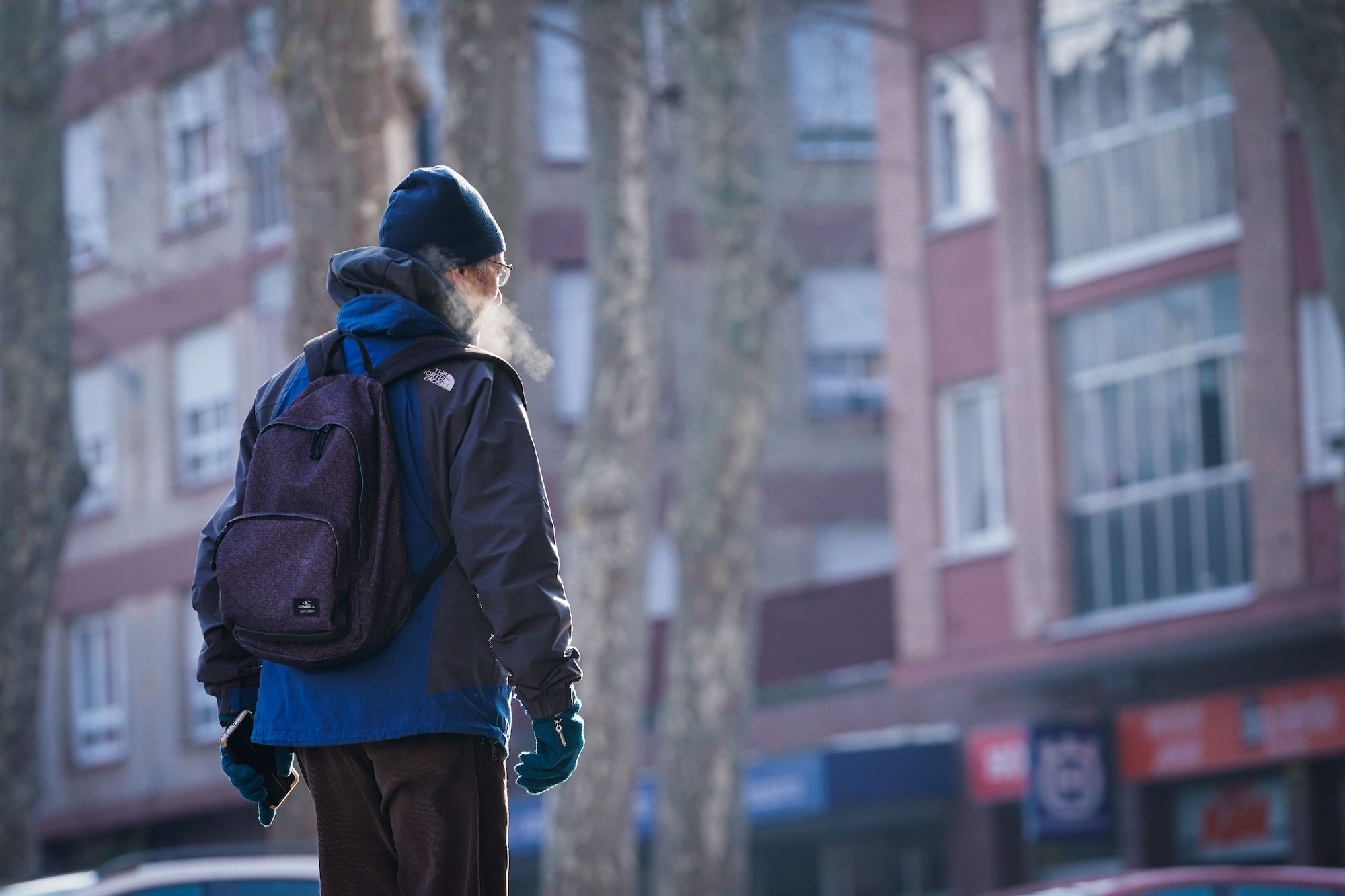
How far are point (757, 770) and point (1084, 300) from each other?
6.20 metres

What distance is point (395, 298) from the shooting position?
4.45m

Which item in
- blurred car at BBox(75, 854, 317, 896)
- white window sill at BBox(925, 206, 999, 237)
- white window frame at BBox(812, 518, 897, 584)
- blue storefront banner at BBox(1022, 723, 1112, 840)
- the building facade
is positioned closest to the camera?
blurred car at BBox(75, 854, 317, 896)

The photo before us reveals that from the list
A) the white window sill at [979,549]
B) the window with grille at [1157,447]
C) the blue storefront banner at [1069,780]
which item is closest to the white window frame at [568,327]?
the white window sill at [979,549]

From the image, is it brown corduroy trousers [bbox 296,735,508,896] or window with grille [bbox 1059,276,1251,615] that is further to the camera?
window with grille [bbox 1059,276,1251,615]

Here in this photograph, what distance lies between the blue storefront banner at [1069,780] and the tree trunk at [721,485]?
359cm

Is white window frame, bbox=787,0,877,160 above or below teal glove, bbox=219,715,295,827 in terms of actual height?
above

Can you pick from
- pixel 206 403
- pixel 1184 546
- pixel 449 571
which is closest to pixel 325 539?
pixel 449 571

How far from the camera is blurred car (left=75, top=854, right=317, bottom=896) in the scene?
345 inches

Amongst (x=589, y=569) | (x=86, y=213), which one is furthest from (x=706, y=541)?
(x=86, y=213)

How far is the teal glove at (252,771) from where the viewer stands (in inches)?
178

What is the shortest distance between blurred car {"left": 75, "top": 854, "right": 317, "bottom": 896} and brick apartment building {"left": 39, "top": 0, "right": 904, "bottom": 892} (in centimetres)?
2044

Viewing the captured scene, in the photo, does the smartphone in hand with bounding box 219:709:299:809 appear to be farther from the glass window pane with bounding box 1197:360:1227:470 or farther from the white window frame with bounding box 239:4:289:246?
the white window frame with bounding box 239:4:289:246

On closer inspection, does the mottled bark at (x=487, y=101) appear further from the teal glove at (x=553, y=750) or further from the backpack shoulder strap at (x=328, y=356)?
the teal glove at (x=553, y=750)

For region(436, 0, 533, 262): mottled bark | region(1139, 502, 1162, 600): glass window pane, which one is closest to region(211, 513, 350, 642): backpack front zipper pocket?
region(436, 0, 533, 262): mottled bark
